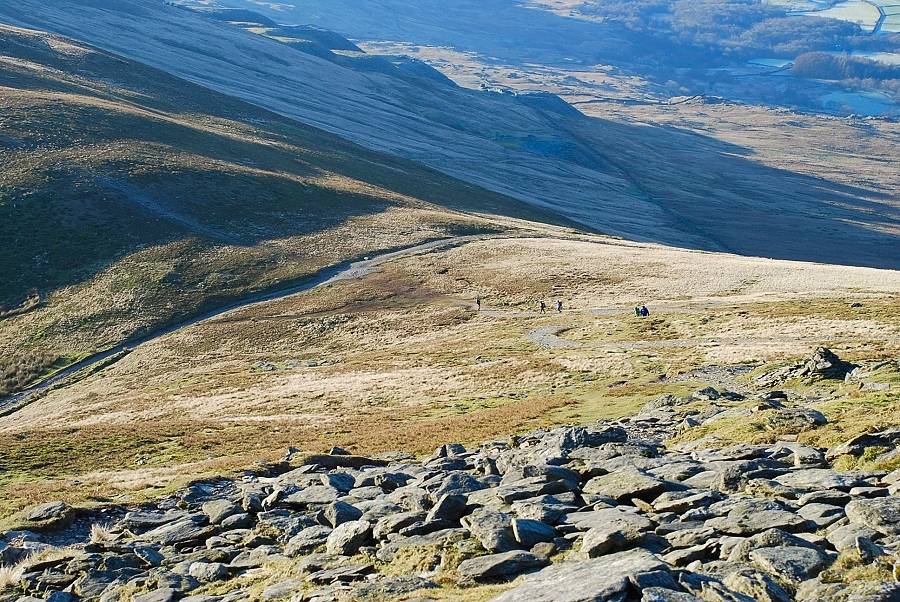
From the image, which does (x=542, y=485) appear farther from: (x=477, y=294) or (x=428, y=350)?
(x=477, y=294)

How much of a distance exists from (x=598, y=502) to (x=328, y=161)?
138010mm

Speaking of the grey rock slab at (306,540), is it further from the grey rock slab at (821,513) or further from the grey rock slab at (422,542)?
the grey rock slab at (821,513)

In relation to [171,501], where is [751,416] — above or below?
above

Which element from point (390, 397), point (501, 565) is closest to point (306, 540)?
point (501, 565)

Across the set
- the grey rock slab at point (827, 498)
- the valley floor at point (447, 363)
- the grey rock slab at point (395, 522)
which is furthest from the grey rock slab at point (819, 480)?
the grey rock slab at point (395, 522)

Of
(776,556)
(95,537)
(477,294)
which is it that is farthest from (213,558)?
(477,294)

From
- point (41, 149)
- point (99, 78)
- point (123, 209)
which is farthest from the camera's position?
point (99, 78)

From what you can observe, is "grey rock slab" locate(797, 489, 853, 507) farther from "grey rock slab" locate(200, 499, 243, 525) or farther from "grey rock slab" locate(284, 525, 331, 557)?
"grey rock slab" locate(200, 499, 243, 525)

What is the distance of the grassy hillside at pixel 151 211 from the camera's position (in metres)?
81.9

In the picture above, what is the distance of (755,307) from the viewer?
66875mm

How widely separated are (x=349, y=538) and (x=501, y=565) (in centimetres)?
486

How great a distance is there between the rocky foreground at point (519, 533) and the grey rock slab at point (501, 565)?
0.13ft

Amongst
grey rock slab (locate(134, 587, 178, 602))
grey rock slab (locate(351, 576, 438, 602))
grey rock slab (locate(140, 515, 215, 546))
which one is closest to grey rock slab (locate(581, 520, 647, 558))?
grey rock slab (locate(351, 576, 438, 602))

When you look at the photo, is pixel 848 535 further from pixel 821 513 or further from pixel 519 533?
pixel 519 533
